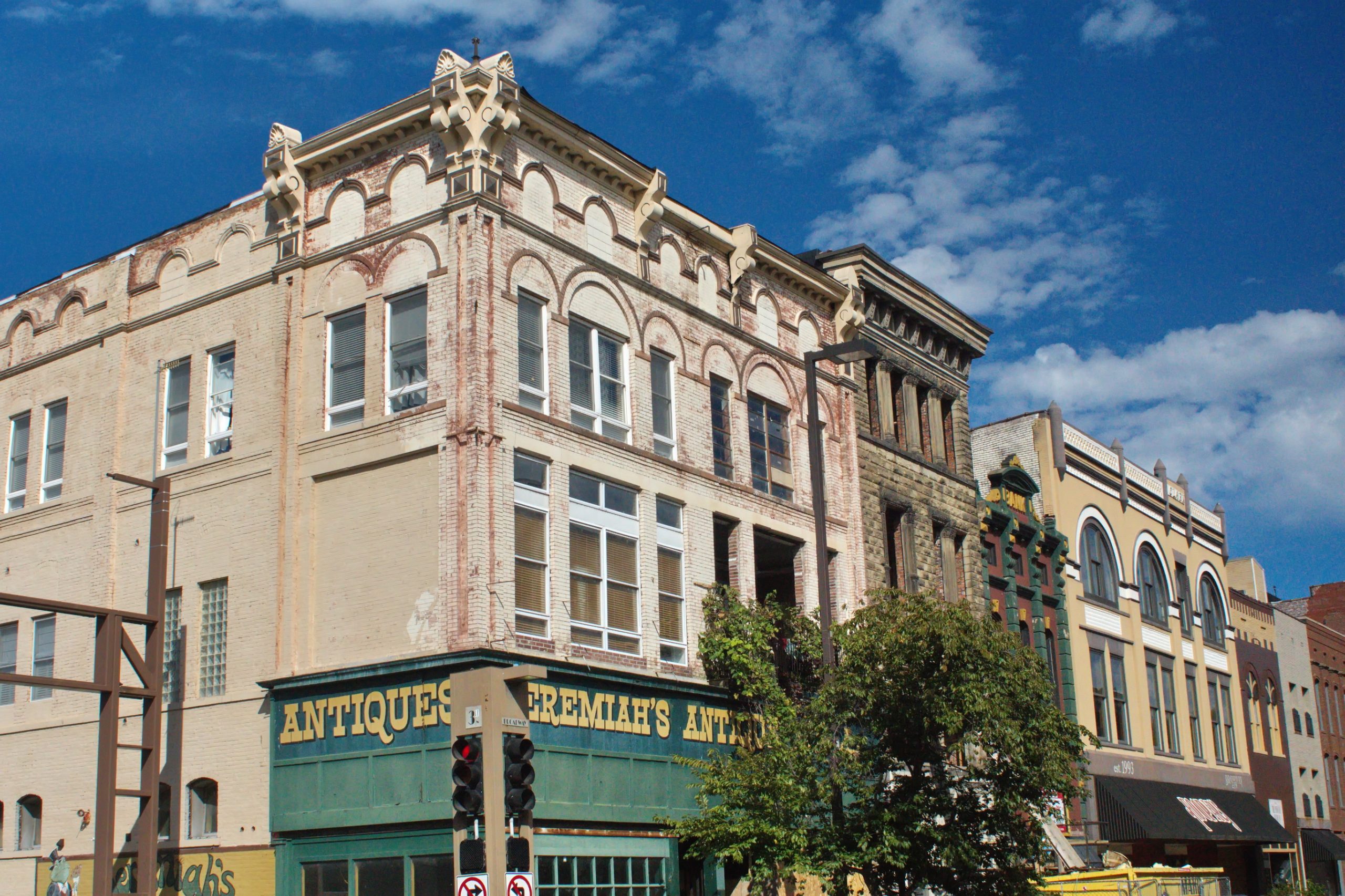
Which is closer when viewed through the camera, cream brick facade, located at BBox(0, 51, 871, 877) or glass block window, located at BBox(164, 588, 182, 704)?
cream brick facade, located at BBox(0, 51, 871, 877)

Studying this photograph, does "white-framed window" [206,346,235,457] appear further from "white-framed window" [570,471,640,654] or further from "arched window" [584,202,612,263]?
"arched window" [584,202,612,263]

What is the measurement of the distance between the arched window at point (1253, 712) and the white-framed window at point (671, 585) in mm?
33563

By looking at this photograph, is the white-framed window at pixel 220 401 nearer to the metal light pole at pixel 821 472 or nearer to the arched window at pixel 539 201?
the arched window at pixel 539 201

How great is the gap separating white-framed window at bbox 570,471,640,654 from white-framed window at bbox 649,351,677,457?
1558mm

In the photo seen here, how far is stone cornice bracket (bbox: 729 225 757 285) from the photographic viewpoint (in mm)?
29062

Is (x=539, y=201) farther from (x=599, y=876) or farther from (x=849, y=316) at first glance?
(x=599, y=876)

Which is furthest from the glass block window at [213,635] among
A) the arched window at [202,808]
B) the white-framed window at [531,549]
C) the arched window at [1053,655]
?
the arched window at [1053,655]

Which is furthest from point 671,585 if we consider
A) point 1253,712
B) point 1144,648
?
point 1253,712

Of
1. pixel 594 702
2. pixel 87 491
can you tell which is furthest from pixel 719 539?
pixel 87 491

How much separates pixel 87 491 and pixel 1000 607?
2199cm

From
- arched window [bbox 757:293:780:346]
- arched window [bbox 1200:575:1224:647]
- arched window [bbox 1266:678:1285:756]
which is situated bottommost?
arched window [bbox 1266:678:1285:756]

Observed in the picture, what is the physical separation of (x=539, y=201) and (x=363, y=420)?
474cm

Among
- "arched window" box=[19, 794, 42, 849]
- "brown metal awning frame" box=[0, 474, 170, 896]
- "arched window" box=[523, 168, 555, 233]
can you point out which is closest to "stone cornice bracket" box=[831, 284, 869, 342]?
"arched window" box=[523, 168, 555, 233]

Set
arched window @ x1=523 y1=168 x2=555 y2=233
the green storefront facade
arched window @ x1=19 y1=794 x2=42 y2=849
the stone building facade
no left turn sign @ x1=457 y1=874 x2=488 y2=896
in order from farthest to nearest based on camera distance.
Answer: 1. the stone building facade
2. arched window @ x1=19 y1=794 x2=42 y2=849
3. arched window @ x1=523 y1=168 x2=555 y2=233
4. the green storefront facade
5. no left turn sign @ x1=457 y1=874 x2=488 y2=896
